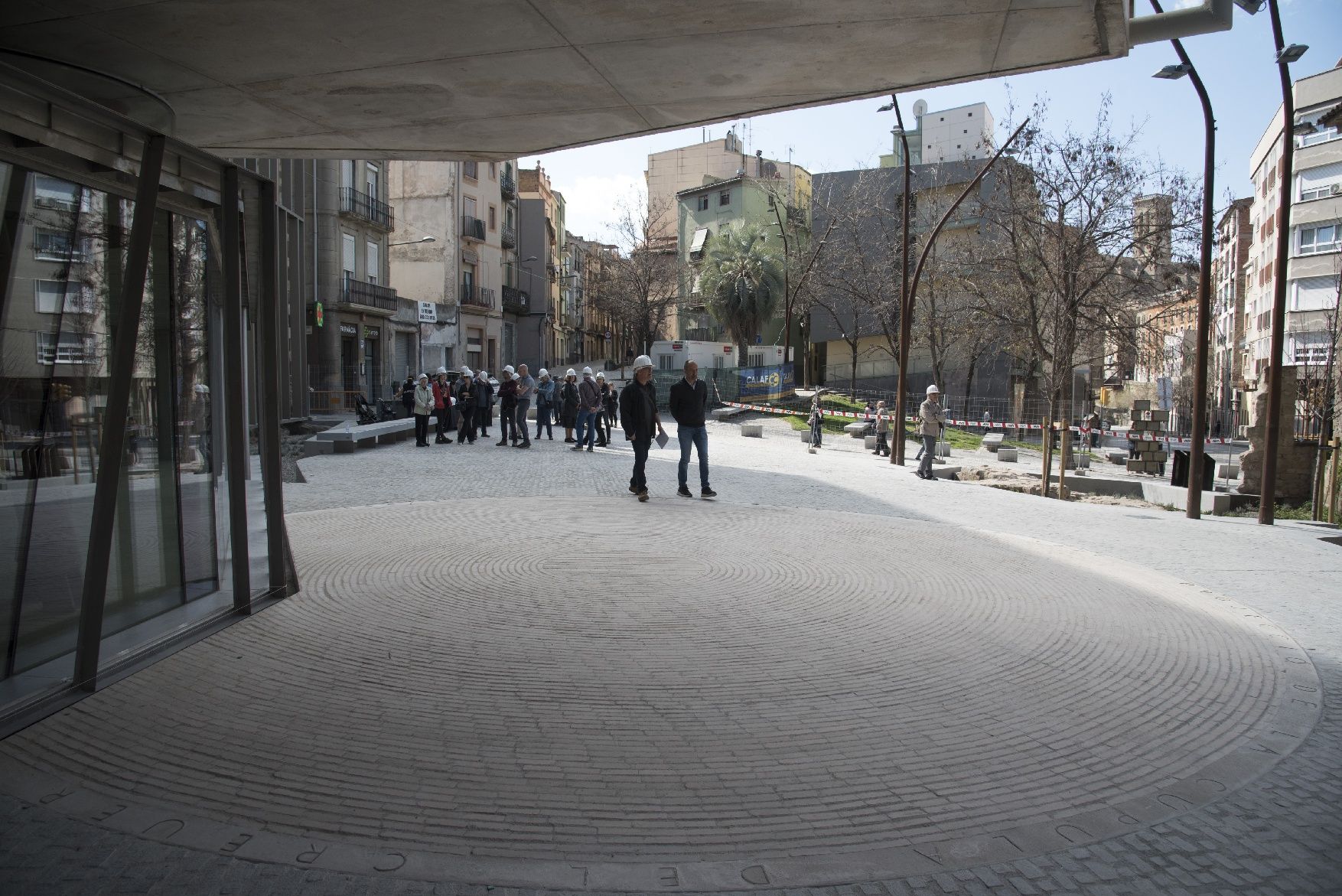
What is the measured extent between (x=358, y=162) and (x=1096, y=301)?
29081 millimetres

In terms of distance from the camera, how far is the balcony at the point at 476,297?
5019cm

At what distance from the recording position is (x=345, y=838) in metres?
3.20

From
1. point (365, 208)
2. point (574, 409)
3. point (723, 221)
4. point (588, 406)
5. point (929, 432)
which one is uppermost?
point (723, 221)

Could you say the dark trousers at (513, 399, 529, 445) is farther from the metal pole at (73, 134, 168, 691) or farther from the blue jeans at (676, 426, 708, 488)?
the metal pole at (73, 134, 168, 691)

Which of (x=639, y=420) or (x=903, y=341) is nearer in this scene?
(x=639, y=420)

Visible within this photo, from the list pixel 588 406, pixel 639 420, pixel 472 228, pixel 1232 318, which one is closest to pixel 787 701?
pixel 639 420

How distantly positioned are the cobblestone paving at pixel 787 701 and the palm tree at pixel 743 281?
40103mm

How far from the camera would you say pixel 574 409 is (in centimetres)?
2200

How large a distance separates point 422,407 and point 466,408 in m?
1.10

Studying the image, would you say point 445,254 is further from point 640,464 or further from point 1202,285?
point 1202,285

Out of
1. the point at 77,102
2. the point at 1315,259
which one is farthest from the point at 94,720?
the point at 1315,259

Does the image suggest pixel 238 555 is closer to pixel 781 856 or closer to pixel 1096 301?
pixel 781 856

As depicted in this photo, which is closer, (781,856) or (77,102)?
(781,856)

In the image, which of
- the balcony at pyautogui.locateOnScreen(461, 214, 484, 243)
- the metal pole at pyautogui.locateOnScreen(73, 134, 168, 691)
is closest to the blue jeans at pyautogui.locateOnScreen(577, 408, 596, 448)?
the metal pole at pyautogui.locateOnScreen(73, 134, 168, 691)
